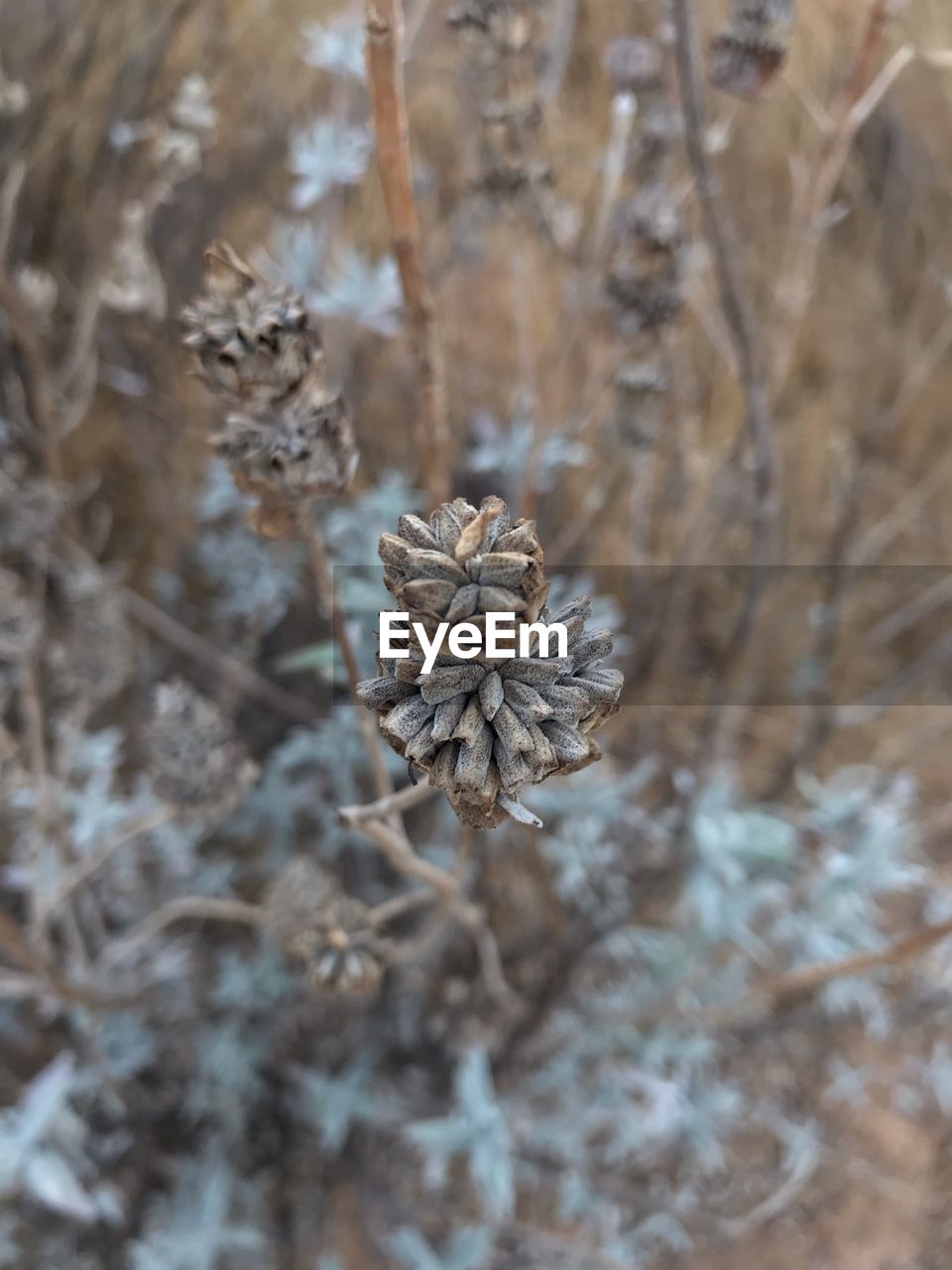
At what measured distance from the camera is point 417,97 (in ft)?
6.87

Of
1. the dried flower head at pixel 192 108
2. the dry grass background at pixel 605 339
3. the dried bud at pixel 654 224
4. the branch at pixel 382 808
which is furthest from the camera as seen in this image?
the dry grass background at pixel 605 339

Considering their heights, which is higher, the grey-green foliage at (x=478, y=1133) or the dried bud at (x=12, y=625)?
the dried bud at (x=12, y=625)

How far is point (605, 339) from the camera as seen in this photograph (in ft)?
3.89

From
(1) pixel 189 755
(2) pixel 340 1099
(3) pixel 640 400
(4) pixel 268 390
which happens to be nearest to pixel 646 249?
(3) pixel 640 400

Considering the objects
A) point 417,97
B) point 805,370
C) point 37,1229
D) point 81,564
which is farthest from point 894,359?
point 37,1229

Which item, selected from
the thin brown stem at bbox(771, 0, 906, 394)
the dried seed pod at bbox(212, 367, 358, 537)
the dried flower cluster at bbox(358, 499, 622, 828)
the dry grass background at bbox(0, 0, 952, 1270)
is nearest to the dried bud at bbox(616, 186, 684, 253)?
the thin brown stem at bbox(771, 0, 906, 394)

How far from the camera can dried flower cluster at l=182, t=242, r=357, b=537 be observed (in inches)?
22.9

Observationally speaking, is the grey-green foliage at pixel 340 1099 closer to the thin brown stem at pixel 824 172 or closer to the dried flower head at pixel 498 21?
the thin brown stem at pixel 824 172

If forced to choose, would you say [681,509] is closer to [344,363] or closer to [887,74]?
[344,363]

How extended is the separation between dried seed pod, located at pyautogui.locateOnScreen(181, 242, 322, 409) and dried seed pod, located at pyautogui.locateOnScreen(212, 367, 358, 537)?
3 cm

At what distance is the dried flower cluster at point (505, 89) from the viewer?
2.97 ft

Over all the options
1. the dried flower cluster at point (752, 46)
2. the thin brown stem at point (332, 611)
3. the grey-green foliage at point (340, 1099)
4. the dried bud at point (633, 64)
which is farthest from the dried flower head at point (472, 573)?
the grey-green foliage at point (340, 1099)

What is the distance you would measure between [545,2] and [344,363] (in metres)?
0.48

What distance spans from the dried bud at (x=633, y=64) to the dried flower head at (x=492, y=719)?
A: 34.9 inches
